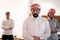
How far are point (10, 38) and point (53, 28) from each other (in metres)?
1.75

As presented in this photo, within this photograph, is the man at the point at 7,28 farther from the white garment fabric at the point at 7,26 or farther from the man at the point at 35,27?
the man at the point at 35,27

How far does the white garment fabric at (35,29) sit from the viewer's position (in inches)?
102

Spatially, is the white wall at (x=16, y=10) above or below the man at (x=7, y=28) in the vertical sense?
above

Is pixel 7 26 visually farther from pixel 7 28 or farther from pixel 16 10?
pixel 16 10

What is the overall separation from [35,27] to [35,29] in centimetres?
3

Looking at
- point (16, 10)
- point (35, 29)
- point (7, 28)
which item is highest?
point (16, 10)

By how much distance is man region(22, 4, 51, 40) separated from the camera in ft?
8.47

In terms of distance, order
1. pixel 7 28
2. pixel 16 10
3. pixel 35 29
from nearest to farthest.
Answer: pixel 35 29
pixel 7 28
pixel 16 10

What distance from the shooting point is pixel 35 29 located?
8.62 ft

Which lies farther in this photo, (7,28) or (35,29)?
(7,28)

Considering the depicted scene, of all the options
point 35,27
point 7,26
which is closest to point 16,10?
point 7,26

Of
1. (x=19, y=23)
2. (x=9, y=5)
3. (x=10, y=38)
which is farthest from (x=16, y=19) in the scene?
(x=10, y=38)

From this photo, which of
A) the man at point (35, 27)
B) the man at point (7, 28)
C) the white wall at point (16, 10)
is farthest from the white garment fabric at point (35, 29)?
the white wall at point (16, 10)

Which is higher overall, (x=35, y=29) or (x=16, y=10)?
(x=16, y=10)
